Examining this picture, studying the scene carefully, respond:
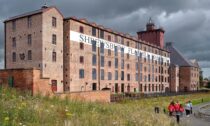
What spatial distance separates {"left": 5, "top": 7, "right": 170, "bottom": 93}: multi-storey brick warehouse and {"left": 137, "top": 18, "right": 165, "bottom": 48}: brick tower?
25848 millimetres

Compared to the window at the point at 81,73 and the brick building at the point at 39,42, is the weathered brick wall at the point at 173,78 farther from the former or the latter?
the brick building at the point at 39,42

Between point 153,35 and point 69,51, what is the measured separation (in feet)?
157

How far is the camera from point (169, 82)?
9094 centimetres

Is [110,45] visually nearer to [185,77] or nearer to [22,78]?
[22,78]

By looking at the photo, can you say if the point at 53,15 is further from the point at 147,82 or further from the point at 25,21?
the point at 147,82

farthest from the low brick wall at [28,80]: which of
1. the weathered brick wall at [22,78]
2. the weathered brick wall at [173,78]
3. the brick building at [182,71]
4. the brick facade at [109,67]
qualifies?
the brick building at [182,71]

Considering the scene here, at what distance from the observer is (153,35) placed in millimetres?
89875

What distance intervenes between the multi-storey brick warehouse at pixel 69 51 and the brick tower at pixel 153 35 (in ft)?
84.8

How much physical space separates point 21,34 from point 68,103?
33566mm

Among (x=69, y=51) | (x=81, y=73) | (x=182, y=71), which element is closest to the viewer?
(x=69, y=51)

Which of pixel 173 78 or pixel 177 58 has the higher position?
pixel 177 58

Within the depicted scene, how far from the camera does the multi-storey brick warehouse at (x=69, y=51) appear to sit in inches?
1698

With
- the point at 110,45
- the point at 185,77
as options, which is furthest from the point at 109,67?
the point at 185,77

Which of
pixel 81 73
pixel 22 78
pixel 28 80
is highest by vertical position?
pixel 81 73
